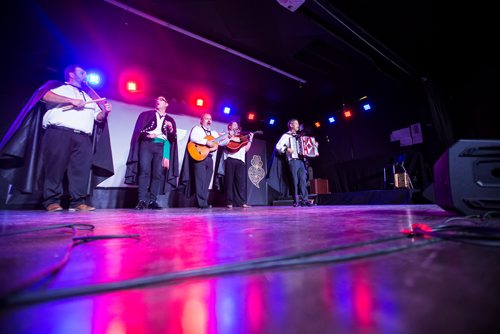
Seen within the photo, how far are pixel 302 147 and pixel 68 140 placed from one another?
11.5 feet

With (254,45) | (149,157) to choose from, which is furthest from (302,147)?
(149,157)

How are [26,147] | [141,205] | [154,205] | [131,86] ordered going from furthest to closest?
[131,86], [154,205], [141,205], [26,147]

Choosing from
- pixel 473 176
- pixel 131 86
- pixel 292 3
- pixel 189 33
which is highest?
pixel 189 33

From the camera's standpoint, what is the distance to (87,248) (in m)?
0.57

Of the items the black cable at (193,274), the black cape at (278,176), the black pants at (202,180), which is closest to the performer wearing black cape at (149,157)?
the black pants at (202,180)

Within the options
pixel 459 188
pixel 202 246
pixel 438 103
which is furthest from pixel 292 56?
pixel 202 246

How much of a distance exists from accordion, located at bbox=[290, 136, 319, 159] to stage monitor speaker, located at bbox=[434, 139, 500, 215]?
3034mm

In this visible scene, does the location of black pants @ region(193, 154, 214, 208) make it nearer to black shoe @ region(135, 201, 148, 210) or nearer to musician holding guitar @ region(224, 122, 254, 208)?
musician holding guitar @ region(224, 122, 254, 208)

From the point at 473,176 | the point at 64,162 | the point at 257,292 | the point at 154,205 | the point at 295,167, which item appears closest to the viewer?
the point at 257,292

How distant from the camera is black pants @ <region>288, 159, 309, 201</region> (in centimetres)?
404

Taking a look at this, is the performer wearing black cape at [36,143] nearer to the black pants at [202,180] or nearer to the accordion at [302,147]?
the black pants at [202,180]

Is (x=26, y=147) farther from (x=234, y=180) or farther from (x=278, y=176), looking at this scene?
(x=278, y=176)

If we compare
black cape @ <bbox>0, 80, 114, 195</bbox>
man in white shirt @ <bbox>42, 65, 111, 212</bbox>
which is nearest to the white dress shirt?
man in white shirt @ <bbox>42, 65, 111, 212</bbox>

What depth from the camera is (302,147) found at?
13.9ft
